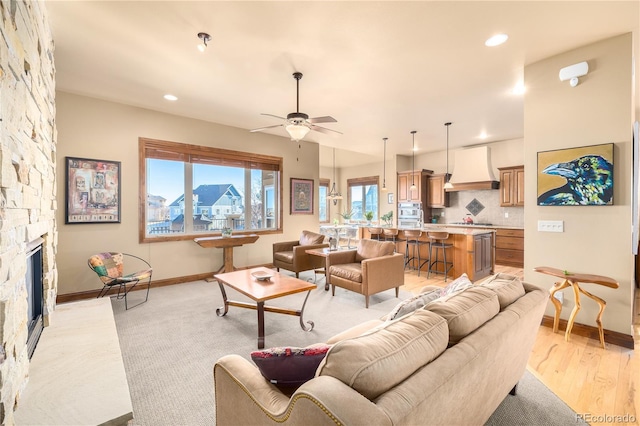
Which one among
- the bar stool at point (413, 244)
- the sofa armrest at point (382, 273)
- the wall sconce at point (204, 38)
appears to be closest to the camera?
the wall sconce at point (204, 38)

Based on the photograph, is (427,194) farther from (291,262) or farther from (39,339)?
(39,339)

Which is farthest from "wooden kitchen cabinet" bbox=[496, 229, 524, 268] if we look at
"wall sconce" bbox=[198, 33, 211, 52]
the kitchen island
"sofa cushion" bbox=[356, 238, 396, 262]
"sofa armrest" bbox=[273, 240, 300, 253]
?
"wall sconce" bbox=[198, 33, 211, 52]

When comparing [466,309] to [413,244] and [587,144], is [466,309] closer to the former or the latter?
[587,144]

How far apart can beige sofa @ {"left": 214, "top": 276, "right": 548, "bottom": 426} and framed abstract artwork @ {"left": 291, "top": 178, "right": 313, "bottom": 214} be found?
16.8ft

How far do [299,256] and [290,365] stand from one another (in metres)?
3.87

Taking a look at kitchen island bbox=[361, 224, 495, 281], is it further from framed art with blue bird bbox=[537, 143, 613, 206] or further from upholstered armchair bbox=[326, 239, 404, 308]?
framed art with blue bird bbox=[537, 143, 613, 206]

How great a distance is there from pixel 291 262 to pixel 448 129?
→ 165 inches

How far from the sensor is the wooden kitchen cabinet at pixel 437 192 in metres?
8.01

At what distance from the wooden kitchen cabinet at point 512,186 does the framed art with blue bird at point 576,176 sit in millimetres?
3859

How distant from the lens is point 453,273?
537 cm

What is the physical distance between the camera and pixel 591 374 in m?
2.27

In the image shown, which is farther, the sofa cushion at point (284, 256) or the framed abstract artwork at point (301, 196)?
the framed abstract artwork at point (301, 196)

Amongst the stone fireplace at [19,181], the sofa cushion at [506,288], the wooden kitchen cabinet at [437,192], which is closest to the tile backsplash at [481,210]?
the wooden kitchen cabinet at [437,192]

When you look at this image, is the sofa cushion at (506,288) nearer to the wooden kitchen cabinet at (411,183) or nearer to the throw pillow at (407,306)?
the throw pillow at (407,306)
